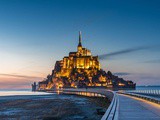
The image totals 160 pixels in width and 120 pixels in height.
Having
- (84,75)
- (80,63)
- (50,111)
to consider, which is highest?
(80,63)

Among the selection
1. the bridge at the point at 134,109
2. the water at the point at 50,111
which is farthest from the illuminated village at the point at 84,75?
the bridge at the point at 134,109

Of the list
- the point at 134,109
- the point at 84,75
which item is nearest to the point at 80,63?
the point at 84,75

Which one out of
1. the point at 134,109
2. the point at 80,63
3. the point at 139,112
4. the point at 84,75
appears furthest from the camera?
the point at 80,63

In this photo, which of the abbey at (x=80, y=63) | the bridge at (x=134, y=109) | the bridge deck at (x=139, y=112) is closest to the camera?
the bridge at (x=134, y=109)

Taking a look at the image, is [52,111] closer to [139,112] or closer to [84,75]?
[139,112]

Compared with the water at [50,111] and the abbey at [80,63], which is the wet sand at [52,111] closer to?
the water at [50,111]

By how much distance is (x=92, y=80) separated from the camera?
618 feet

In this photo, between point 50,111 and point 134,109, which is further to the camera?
point 50,111

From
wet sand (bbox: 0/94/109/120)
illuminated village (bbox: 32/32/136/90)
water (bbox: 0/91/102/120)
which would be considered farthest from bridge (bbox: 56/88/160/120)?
illuminated village (bbox: 32/32/136/90)

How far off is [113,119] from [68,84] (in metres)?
173

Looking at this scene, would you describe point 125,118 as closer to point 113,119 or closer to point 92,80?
point 113,119

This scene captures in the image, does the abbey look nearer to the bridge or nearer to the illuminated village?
the illuminated village

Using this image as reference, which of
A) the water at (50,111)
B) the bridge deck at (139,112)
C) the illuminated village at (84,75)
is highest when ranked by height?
the illuminated village at (84,75)

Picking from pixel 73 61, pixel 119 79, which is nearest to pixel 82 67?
pixel 73 61
